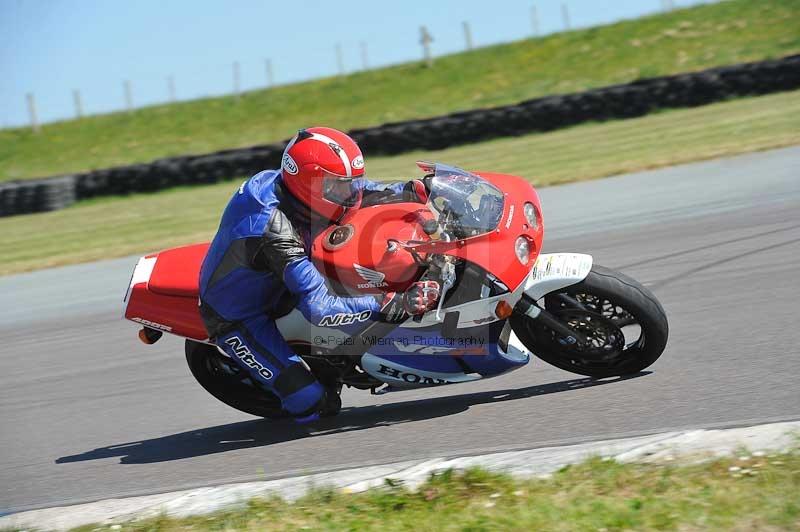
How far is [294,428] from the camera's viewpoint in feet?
18.4

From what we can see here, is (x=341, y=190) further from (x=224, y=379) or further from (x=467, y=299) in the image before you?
(x=224, y=379)

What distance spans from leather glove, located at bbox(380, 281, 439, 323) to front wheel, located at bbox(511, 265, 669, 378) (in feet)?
1.83

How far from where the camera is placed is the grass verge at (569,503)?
328cm

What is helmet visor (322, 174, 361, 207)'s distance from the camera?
16.2 feet

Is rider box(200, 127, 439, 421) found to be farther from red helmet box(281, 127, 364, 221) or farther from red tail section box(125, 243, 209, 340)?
red tail section box(125, 243, 209, 340)

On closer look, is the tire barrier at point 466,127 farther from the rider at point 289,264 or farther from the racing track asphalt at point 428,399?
the rider at point 289,264

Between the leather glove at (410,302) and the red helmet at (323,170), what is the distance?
1.81ft

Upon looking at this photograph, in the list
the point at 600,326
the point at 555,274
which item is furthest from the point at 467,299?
the point at 600,326

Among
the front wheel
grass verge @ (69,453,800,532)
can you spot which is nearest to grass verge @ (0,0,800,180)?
the front wheel

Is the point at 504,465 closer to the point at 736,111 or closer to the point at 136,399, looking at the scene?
the point at 136,399

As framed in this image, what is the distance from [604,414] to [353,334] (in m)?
1.31

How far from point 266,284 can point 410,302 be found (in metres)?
0.89

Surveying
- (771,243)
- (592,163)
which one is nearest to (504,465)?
(771,243)

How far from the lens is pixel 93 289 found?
10.9 meters
